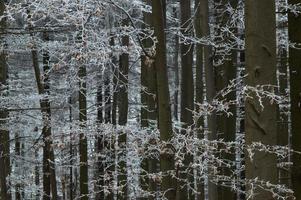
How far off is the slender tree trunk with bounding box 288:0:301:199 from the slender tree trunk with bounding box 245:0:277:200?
2.05 m

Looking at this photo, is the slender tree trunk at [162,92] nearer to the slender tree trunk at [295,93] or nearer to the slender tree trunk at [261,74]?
the slender tree trunk at [295,93]

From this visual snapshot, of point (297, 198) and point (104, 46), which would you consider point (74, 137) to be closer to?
point (104, 46)

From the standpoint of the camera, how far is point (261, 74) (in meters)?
3.62

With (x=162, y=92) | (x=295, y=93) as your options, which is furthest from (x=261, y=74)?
(x=295, y=93)

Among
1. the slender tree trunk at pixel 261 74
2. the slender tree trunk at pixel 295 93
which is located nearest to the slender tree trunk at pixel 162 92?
the slender tree trunk at pixel 295 93

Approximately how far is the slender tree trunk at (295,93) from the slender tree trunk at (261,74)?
6.74 feet

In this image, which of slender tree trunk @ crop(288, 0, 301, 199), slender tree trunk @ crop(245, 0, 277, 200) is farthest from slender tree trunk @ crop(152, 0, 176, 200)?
slender tree trunk @ crop(245, 0, 277, 200)

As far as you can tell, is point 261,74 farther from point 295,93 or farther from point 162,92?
point 295,93

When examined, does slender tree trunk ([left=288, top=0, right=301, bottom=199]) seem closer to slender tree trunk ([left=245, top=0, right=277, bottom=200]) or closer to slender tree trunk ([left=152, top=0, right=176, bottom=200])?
slender tree trunk ([left=152, top=0, right=176, bottom=200])

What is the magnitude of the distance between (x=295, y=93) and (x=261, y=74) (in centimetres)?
234

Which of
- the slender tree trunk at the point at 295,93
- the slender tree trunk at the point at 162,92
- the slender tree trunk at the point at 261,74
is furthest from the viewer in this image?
the slender tree trunk at the point at 295,93

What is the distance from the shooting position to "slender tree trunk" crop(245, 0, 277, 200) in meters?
3.61

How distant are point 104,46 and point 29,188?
11.8 metres

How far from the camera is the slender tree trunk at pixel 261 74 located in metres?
3.61
